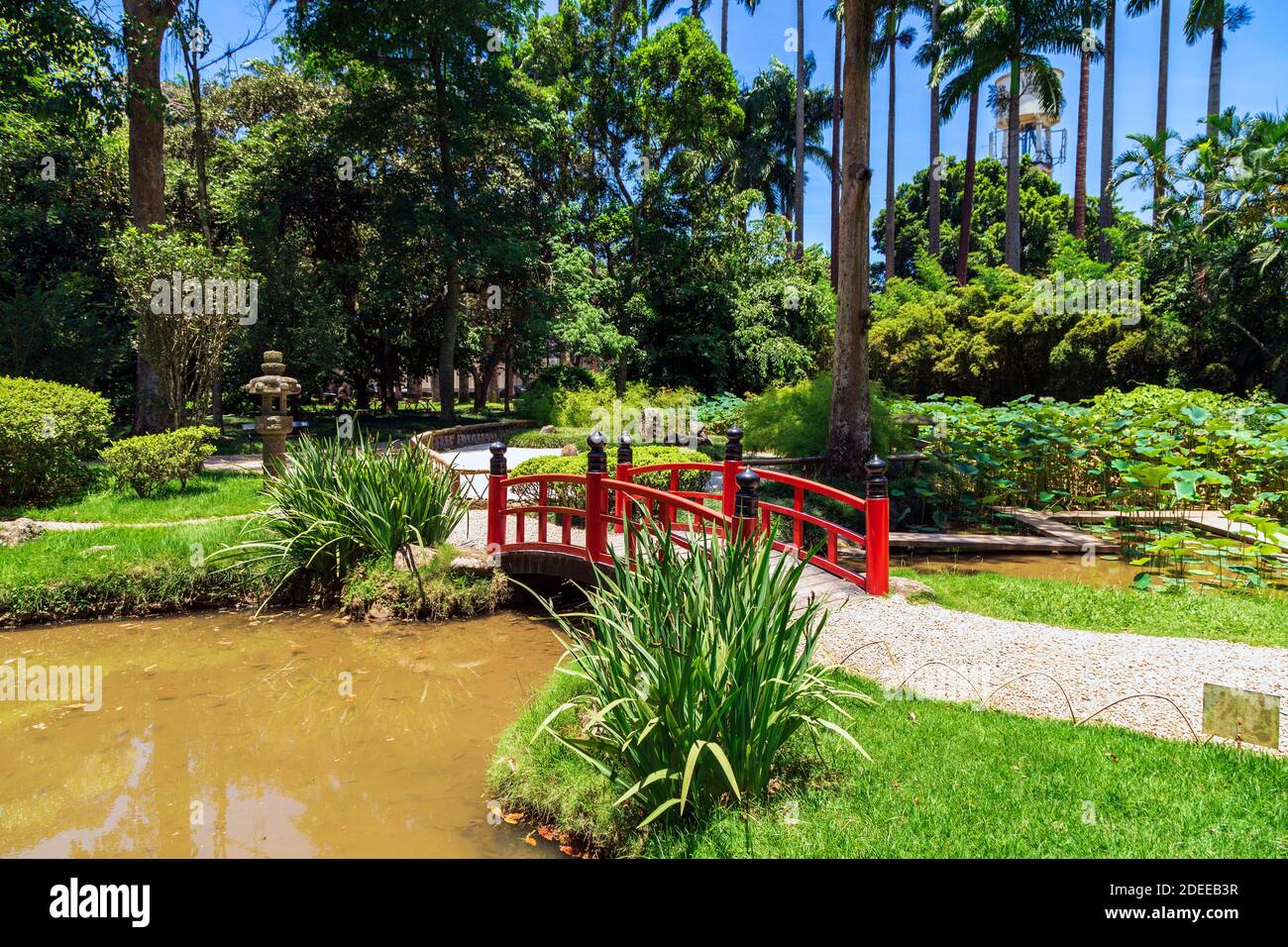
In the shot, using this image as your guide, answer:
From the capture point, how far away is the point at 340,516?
8.52 metres

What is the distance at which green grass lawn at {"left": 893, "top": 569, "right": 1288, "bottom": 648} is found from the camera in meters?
5.81

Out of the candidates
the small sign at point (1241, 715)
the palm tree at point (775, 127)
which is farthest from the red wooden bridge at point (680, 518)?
the palm tree at point (775, 127)

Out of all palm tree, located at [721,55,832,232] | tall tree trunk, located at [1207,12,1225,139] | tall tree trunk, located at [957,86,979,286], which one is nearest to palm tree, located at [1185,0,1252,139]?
tall tree trunk, located at [1207,12,1225,139]

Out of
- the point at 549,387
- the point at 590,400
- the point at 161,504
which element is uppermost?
the point at 549,387

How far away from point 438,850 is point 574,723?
1138 mm

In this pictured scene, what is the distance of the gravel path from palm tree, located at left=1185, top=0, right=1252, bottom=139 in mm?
21250

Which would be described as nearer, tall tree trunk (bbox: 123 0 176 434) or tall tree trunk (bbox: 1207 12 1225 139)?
tall tree trunk (bbox: 123 0 176 434)

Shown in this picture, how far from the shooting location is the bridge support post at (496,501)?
8688mm

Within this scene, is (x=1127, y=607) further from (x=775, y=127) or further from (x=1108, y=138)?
(x=775, y=127)

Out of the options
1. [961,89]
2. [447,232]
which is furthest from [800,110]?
[447,232]

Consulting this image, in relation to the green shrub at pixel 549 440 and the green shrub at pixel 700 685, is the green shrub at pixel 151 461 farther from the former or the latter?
the green shrub at pixel 700 685

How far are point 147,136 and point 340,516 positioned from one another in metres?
10.5

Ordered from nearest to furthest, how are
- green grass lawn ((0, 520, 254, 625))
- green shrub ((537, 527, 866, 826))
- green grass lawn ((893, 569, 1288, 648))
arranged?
green shrub ((537, 527, 866, 826)), green grass lawn ((893, 569, 1288, 648)), green grass lawn ((0, 520, 254, 625))

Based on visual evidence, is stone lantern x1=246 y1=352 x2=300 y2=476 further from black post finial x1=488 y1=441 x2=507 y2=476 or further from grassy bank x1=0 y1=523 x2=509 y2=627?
black post finial x1=488 y1=441 x2=507 y2=476
